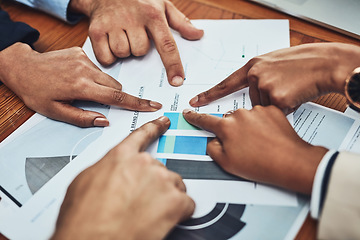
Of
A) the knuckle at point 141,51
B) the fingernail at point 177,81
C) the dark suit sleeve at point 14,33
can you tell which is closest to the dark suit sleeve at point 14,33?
the dark suit sleeve at point 14,33

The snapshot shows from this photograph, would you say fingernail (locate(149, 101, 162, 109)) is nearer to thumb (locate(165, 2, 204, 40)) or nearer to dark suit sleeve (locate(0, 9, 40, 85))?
thumb (locate(165, 2, 204, 40))

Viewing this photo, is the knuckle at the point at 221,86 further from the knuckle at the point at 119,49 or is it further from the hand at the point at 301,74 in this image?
the knuckle at the point at 119,49

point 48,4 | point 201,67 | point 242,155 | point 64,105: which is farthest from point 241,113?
point 48,4

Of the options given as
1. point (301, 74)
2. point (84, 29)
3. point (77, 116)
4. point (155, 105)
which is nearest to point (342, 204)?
point (301, 74)

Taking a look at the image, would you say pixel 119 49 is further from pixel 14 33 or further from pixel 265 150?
pixel 265 150

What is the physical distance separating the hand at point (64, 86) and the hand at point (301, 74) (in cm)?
19

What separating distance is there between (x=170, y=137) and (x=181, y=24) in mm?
280

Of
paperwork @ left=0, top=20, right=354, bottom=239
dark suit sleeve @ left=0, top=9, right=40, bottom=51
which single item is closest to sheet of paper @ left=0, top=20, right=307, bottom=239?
paperwork @ left=0, top=20, right=354, bottom=239

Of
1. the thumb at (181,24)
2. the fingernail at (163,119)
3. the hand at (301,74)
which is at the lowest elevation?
the fingernail at (163,119)

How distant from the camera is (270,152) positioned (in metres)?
0.45

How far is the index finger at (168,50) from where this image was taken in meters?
0.63

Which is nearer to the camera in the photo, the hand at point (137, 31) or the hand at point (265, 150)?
the hand at point (265, 150)

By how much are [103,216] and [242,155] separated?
210 millimetres

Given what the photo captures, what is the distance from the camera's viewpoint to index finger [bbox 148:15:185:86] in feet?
2.08
